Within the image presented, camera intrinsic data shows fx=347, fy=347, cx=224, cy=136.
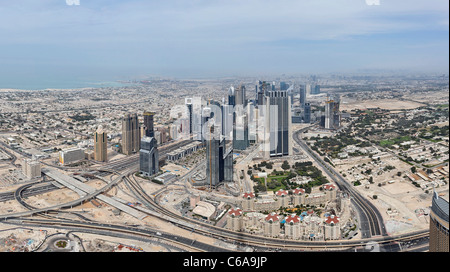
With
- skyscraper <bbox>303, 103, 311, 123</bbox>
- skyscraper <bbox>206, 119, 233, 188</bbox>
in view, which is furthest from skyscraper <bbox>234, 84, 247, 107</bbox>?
skyscraper <bbox>303, 103, 311, 123</bbox>

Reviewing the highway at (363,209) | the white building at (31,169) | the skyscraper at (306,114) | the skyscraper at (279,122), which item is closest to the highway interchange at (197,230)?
the highway at (363,209)

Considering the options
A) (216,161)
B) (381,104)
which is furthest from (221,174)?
(381,104)

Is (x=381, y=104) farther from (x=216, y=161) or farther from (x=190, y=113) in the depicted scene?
(x=216, y=161)

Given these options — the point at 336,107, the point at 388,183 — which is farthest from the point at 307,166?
the point at 336,107

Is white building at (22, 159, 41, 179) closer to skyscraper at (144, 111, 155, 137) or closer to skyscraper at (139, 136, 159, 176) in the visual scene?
skyscraper at (139, 136, 159, 176)

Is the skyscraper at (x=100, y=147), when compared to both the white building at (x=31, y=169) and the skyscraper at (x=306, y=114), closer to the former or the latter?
the white building at (x=31, y=169)

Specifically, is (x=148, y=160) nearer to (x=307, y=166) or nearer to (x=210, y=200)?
(x=210, y=200)
